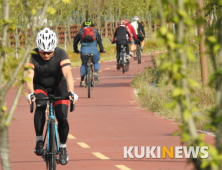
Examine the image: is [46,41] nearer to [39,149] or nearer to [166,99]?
[39,149]

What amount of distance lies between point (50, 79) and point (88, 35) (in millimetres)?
10570

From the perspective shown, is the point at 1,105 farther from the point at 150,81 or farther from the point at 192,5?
the point at 150,81

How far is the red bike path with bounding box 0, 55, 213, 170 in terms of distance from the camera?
888cm

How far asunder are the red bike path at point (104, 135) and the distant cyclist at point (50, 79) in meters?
0.75

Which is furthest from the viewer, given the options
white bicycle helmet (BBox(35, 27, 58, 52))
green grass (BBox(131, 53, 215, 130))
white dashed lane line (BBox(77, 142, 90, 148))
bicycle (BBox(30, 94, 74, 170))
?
green grass (BBox(131, 53, 215, 130))

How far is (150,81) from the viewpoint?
826 inches

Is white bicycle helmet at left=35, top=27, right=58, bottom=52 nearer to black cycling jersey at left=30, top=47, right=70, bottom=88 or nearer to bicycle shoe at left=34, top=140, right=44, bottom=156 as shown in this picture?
black cycling jersey at left=30, top=47, right=70, bottom=88

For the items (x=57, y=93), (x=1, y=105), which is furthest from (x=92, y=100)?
(x=1, y=105)

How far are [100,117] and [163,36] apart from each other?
10.9m

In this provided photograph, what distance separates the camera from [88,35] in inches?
739

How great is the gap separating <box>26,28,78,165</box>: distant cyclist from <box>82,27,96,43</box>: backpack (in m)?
10.4

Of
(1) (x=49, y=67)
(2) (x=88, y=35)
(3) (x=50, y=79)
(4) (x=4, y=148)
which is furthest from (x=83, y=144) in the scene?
(2) (x=88, y=35)
